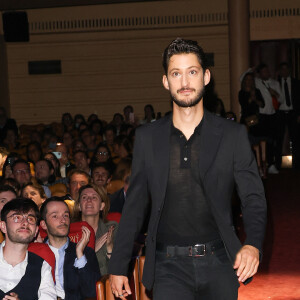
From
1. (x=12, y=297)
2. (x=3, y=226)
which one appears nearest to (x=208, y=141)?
(x=12, y=297)

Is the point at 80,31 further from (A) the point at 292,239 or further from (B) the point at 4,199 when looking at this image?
(B) the point at 4,199

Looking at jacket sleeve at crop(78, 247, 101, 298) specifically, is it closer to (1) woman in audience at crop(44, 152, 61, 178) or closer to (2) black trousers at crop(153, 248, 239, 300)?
(2) black trousers at crop(153, 248, 239, 300)

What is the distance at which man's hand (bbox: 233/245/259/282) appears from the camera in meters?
2.35

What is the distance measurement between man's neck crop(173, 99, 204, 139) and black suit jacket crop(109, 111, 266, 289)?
0.03 meters

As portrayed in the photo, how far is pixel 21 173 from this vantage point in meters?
7.08

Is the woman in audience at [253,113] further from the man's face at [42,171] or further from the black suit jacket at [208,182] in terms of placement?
the black suit jacket at [208,182]

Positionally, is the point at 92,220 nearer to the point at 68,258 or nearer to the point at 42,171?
the point at 68,258

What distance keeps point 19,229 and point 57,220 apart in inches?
24.3

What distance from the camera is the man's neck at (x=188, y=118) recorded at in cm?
266

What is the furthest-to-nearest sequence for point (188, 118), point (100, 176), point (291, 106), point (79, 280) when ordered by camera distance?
point (291, 106), point (100, 176), point (79, 280), point (188, 118)

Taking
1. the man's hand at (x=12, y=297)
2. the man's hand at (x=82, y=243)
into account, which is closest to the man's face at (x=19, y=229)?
the man's hand at (x=12, y=297)

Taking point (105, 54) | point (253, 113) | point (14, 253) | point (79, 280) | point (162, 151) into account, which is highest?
point (105, 54)

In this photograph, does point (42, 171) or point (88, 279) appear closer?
point (88, 279)

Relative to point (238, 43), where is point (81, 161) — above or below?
below
